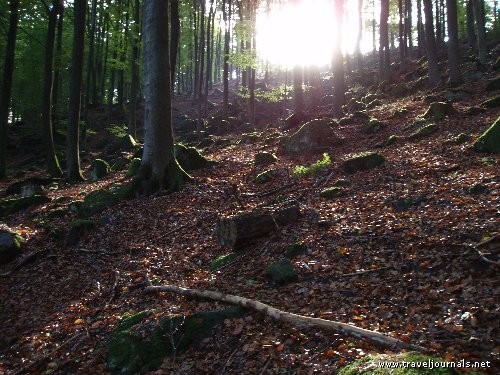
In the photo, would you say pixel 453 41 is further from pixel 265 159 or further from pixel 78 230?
pixel 78 230

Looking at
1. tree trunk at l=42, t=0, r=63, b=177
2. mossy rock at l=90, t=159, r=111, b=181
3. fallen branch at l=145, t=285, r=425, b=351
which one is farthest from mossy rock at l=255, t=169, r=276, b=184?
tree trunk at l=42, t=0, r=63, b=177

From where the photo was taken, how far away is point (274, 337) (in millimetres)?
4246

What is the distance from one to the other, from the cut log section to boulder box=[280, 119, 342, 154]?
239 inches

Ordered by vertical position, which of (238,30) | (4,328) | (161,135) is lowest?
(4,328)

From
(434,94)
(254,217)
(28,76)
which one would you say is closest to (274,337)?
(254,217)

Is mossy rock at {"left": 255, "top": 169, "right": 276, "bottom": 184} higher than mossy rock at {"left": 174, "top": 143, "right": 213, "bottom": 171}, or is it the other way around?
mossy rock at {"left": 174, "top": 143, "right": 213, "bottom": 171}

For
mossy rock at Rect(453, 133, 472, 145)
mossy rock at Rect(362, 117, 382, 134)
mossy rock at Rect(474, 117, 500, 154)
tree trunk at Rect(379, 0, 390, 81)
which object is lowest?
mossy rock at Rect(474, 117, 500, 154)

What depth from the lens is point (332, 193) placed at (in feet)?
27.9

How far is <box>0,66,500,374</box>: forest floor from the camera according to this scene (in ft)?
13.2

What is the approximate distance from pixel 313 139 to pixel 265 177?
3.44 meters

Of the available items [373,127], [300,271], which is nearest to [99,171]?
[373,127]

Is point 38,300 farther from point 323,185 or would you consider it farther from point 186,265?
point 323,185

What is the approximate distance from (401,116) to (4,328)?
1448cm

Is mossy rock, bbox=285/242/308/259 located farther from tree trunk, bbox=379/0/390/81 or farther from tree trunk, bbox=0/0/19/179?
tree trunk, bbox=379/0/390/81
